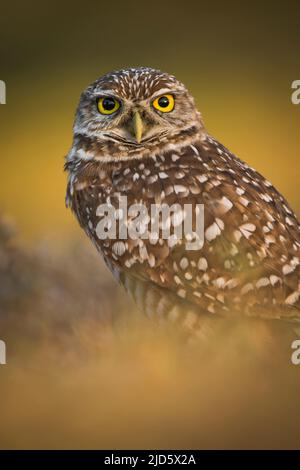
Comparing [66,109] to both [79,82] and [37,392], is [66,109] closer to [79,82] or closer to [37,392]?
[79,82]

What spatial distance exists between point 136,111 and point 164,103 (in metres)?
0.19

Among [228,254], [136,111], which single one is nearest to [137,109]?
[136,111]

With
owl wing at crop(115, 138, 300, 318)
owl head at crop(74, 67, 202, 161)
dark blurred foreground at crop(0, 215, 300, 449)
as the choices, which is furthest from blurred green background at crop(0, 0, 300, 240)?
dark blurred foreground at crop(0, 215, 300, 449)

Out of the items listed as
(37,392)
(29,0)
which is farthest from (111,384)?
(29,0)

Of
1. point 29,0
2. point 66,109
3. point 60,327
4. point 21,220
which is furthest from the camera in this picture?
point 29,0

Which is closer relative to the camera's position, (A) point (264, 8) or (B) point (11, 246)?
(B) point (11, 246)

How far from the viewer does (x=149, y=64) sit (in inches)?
375

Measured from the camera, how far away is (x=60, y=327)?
11.6ft

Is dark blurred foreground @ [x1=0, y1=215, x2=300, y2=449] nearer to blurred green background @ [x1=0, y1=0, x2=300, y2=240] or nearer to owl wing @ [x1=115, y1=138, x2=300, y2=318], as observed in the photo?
owl wing @ [x1=115, y1=138, x2=300, y2=318]

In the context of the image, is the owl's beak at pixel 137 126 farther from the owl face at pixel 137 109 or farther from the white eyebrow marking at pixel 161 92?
Result: the white eyebrow marking at pixel 161 92

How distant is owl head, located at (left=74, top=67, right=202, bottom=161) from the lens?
3914mm

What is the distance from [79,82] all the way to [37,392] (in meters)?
7.14

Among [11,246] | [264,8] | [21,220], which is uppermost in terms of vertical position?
[264,8]

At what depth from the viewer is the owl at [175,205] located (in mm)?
3508
